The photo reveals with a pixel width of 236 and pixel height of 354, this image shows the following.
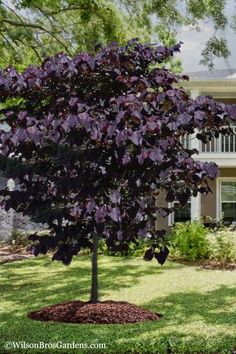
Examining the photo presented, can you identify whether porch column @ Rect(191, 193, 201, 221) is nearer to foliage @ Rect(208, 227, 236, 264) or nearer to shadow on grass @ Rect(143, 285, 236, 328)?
foliage @ Rect(208, 227, 236, 264)

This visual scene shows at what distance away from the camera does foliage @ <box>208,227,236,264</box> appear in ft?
43.4

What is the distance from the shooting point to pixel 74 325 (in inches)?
263

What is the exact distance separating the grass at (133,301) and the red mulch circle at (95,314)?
24cm

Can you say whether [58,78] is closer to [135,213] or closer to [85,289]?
[135,213]

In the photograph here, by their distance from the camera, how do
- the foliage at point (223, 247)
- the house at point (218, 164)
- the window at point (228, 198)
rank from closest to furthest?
the foliage at point (223, 247) < the house at point (218, 164) < the window at point (228, 198)

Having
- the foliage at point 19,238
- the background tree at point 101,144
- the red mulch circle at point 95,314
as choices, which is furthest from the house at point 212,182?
the background tree at point 101,144

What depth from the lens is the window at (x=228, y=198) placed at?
2123 centimetres

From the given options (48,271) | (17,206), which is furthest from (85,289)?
(17,206)

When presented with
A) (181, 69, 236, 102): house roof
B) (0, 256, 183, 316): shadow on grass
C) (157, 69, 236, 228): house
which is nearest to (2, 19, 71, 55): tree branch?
(181, 69, 236, 102): house roof

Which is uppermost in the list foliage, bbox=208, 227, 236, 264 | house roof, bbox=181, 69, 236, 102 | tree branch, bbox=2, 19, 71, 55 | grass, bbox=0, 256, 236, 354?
tree branch, bbox=2, 19, 71, 55

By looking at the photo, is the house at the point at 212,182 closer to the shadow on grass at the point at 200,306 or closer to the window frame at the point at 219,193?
the window frame at the point at 219,193

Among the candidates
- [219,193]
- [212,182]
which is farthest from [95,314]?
[219,193]

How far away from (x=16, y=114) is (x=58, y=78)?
29.5 inches

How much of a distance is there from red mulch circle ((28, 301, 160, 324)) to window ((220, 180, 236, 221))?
46.8 feet
